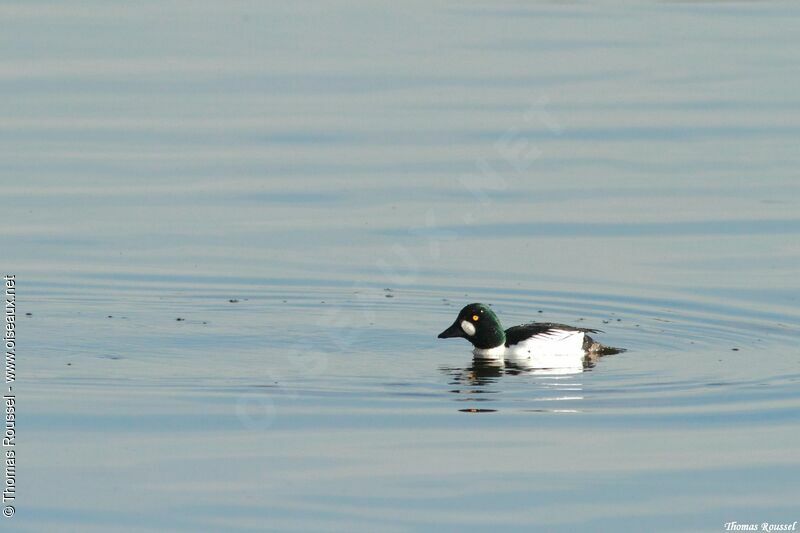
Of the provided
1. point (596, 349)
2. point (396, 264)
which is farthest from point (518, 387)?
point (396, 264)

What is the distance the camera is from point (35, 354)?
14609 mm

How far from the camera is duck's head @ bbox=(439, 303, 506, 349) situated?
15641 millimetres

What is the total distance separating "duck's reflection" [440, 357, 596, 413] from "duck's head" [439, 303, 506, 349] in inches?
6.9

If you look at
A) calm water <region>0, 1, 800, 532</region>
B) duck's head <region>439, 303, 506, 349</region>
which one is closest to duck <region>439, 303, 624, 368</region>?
duck's head <region>439, 303, 506, 349</region>

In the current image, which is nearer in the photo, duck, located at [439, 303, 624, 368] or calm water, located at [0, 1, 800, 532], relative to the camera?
calm water, located at [0, 1, 800, 532]

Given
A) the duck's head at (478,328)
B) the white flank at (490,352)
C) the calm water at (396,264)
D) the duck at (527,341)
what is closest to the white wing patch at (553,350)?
the duck at (527,341)

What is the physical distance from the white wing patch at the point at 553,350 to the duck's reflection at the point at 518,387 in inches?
2.3

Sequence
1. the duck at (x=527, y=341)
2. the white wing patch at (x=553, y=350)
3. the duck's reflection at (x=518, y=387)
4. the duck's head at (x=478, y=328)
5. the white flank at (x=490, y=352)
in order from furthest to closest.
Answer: the white flank at (x=490, y=352) < the duck's head at (x=478, y=328) < the duck at (x=527, y=341) < the white wing patch at (x=553, y=350) < the duck's reflection at (x=518, y=387)

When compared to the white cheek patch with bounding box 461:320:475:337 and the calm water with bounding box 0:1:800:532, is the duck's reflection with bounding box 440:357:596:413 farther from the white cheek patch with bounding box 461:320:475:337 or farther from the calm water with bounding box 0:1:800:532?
the white cheek patch with bounding box 461:320:475:337

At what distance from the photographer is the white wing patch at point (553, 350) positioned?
15.1 meters

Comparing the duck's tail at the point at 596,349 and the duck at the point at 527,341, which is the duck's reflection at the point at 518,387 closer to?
the duck at the point at 527,341

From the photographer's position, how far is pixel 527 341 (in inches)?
619

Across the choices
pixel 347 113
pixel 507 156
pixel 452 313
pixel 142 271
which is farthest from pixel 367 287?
pixel 347 113

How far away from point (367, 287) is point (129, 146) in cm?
693
